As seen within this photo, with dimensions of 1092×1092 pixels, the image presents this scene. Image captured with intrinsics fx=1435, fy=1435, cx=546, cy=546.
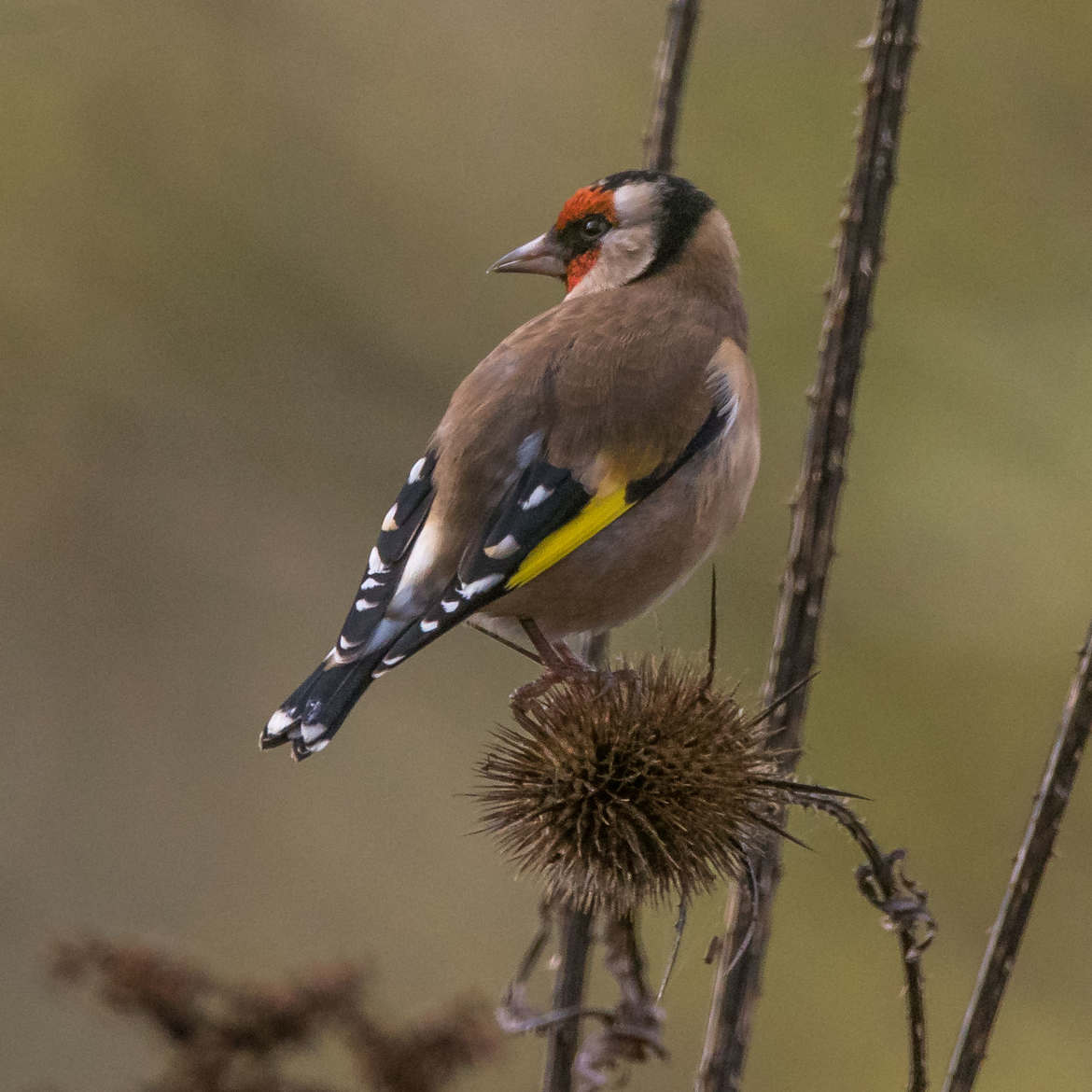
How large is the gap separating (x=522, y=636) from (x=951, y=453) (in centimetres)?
227

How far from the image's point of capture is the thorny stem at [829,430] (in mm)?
1679

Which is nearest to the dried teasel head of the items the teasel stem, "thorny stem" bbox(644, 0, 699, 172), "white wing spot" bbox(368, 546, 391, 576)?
the teasel stem

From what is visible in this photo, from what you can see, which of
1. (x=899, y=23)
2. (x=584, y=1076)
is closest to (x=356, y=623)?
(x=584, y=1076)

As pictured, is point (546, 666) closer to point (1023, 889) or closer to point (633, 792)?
point (633, 792)

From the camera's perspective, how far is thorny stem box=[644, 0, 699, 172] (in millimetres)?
1771

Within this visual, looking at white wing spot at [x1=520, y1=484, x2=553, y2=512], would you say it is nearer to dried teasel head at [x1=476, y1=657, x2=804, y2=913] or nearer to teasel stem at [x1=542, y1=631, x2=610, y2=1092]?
dried teasel head at [x1=476, y1=657, x2=804, y2=913]

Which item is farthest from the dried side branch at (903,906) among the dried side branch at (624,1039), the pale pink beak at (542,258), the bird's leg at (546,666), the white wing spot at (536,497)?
the pale pink beak at (542,258)

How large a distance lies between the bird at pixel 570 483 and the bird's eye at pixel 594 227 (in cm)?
1

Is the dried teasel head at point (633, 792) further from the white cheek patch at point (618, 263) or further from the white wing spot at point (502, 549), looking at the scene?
the white cheek patch at point (618, 263)

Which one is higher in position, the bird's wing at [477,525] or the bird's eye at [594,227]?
the bird's eye at [594,227]

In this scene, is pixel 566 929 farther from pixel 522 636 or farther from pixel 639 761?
pixel 522 636

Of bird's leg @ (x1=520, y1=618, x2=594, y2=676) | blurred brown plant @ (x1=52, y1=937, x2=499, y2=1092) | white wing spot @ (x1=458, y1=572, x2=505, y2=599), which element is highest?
bird's leg @ (x1=520, y1=618, x2=594, y2=676)

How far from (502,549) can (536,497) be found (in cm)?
9

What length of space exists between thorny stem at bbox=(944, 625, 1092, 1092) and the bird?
0.56 meters
